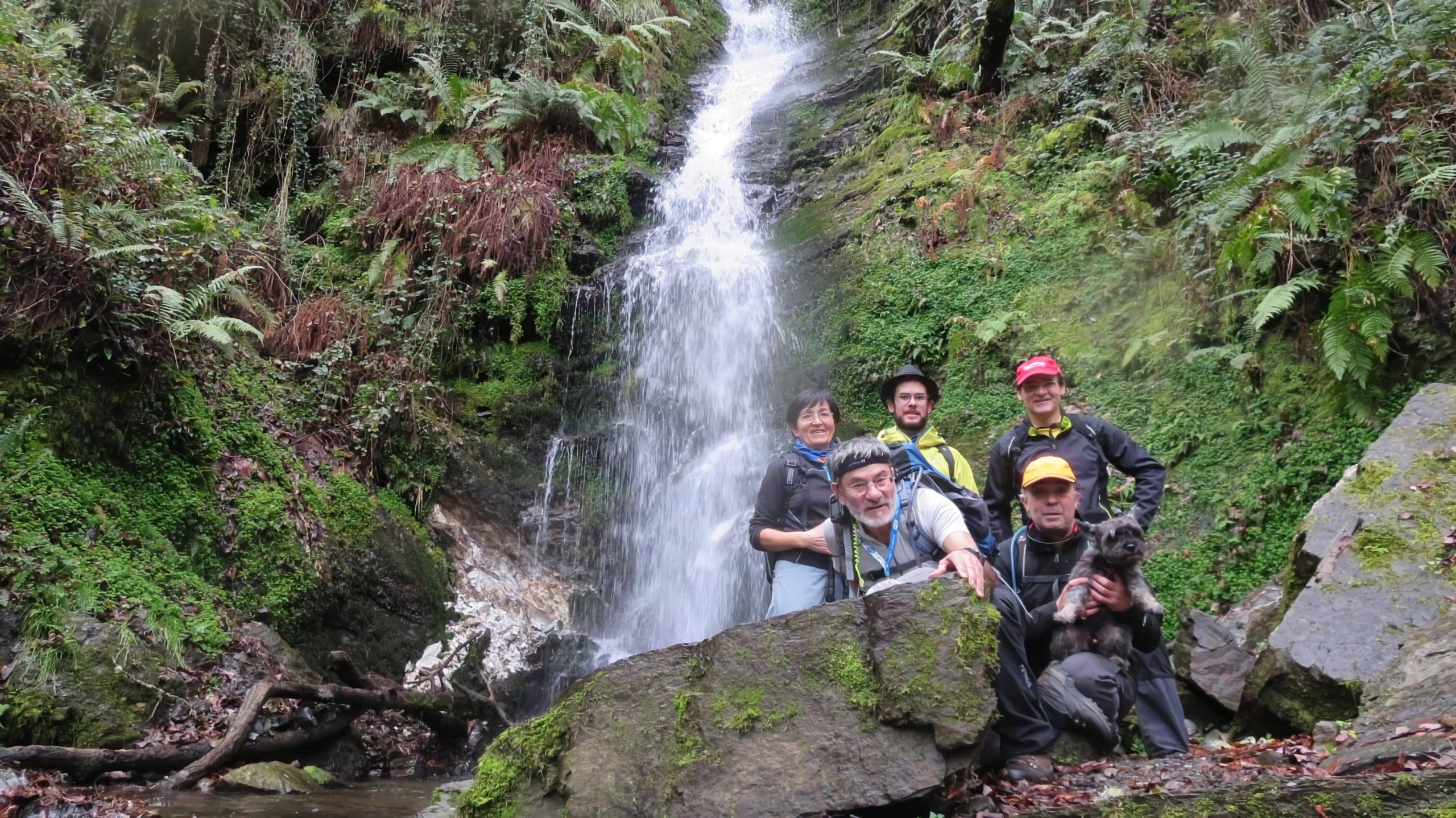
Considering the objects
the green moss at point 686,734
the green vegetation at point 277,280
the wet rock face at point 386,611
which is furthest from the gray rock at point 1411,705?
the wet rock face at point 386,611

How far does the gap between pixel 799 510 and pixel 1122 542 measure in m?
1.54

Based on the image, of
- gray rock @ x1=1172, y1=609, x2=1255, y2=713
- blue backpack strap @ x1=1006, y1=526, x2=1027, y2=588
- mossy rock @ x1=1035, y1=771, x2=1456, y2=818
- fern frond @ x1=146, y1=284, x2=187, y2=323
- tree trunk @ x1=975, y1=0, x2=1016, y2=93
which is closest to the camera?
mossy rock @ x1=1035, y1=771, x2=1456, y2=818

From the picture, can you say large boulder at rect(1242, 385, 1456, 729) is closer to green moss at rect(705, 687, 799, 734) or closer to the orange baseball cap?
the orange baseball cap

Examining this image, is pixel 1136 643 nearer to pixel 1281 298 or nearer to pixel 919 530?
pixel 919 530

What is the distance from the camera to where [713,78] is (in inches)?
686

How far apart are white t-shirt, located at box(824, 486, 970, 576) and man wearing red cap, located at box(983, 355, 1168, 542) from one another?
3.38 feet

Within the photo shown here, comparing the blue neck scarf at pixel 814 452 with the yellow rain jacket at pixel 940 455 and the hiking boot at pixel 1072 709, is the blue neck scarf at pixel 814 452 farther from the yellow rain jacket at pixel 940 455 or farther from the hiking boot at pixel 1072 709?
the hiking boot at pixel 1072 709

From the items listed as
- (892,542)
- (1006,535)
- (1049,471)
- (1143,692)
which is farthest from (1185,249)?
(892,542)

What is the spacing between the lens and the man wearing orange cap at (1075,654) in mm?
3588

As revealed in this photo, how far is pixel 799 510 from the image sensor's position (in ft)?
14.4

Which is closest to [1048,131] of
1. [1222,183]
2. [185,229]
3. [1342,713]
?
[1222,183]

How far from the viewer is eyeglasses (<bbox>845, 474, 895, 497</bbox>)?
346cm

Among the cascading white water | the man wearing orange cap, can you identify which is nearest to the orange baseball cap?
the man wearing orange cap

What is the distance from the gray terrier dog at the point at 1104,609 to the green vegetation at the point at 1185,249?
2.11 m
